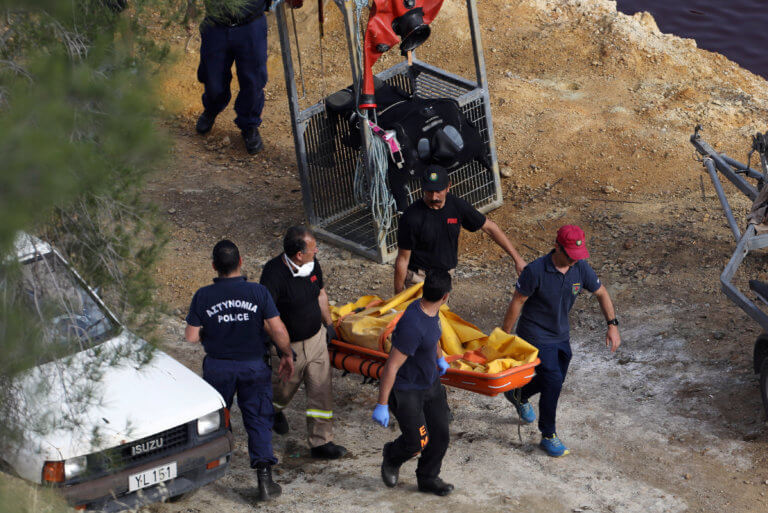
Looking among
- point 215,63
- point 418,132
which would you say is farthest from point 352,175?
point 215,63

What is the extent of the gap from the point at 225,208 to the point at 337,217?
4.63 feet

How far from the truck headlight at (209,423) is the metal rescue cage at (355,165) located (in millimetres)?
3764

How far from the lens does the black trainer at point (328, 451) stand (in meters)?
6.65

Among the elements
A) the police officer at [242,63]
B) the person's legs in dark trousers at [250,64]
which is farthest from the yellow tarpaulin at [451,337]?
the person's legs in dark trousers at [250,64]

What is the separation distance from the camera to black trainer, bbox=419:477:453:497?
6078mm

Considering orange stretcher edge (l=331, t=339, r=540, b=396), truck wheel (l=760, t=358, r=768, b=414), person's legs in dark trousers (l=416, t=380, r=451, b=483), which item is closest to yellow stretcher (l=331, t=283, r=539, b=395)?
orange stretcher edge (l=331, t=339, r=540, b=396)

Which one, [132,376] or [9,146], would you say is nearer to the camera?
[9,146]

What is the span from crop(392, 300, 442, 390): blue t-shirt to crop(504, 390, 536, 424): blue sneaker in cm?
115

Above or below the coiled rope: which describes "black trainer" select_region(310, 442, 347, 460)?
below

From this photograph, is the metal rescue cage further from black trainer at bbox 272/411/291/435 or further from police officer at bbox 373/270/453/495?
police officer at bbox 373/270/453/495

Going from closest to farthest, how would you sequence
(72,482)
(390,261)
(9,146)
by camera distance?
1. (9,146)
2. (72,482)
3. (390,261)

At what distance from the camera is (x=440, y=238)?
7.17m

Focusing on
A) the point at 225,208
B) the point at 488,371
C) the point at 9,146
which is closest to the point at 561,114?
the point at 225,208

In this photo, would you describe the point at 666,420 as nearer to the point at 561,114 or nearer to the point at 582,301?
the point at 582,301
